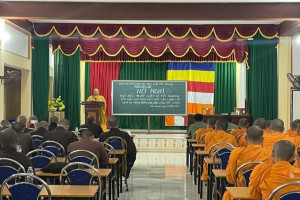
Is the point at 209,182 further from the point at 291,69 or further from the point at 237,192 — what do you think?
the point at 291,69

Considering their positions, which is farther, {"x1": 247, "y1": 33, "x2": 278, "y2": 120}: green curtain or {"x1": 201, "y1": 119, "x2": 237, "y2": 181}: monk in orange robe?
{"x1": 247, "y1": 33, "x2": 278, "y2": 120}: green curtain

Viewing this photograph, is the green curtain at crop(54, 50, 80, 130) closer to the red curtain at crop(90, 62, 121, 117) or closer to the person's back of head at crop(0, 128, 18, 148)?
the red curtain at crop(90, 62, 121, 117)

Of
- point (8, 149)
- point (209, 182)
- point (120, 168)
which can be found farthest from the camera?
point (120, 168)

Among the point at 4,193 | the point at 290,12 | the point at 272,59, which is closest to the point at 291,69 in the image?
the point at 272,59

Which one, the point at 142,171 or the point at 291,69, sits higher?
the point at 291,69

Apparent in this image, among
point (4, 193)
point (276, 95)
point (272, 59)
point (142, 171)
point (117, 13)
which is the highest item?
point (117, 13)

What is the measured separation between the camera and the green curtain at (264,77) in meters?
11.7

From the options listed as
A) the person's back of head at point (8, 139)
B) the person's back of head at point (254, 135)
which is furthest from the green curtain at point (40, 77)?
the person's back of head at point (254, 135)

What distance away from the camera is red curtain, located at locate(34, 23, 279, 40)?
11297 mm

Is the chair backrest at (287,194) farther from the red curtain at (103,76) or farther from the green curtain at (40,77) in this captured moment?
the red curtain at (103,76)

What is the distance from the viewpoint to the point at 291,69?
11.6 meters

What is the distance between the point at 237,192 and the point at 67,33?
8.43 meters

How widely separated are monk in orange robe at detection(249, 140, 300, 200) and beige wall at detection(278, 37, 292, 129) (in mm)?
8639

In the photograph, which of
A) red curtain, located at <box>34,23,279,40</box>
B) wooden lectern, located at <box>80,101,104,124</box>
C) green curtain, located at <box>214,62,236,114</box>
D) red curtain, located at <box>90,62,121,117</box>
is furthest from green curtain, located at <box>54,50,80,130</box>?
green curtain, located at <box>214,62,236,114</box>
